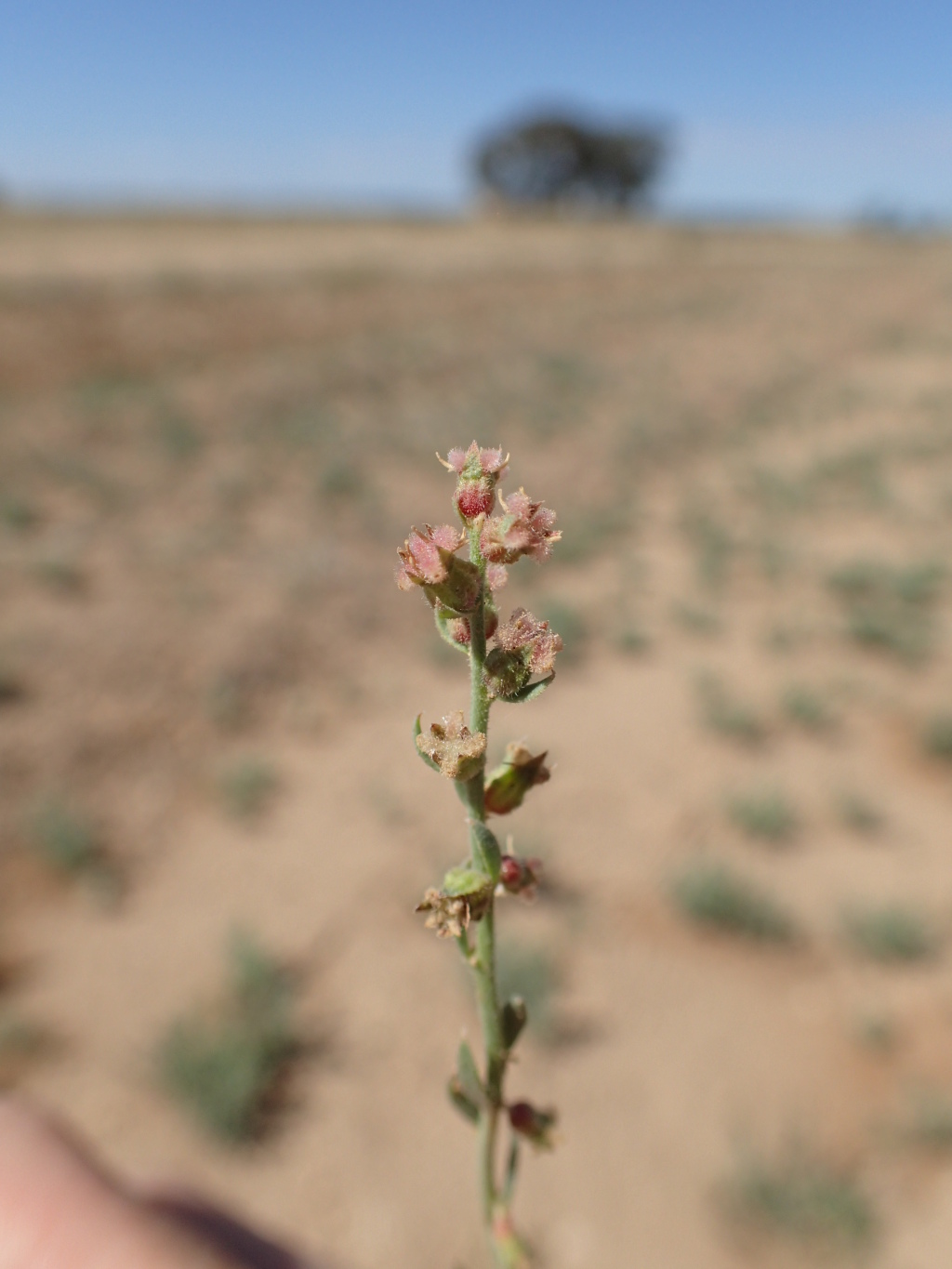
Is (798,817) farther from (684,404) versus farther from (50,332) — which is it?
(50,332)

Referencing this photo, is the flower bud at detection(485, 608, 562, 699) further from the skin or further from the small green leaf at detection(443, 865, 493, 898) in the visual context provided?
the skin

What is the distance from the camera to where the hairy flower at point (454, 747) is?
87 centimetres

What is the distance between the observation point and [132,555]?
7766mm

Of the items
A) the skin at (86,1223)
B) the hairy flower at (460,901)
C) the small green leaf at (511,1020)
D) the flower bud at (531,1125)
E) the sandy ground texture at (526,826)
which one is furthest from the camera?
the sandy ground texture at (526,826)

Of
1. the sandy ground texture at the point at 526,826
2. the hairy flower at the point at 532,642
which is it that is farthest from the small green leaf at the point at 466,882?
the sandy ground texture at the point at 526,826

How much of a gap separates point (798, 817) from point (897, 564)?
4.57m

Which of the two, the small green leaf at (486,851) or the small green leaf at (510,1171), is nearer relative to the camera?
the small green leaf at (486,851)

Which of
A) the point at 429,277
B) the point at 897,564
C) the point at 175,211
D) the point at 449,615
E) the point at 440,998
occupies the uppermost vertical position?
the point at 175,211

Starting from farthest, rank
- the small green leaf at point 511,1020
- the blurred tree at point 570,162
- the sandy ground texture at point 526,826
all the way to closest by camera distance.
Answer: the blurred tree at point 570,162 → the sandy ground texture at point 526,826 → the small green leaf at point 511,1020

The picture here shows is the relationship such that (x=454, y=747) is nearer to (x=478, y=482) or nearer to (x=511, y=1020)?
(x=478, y=482)

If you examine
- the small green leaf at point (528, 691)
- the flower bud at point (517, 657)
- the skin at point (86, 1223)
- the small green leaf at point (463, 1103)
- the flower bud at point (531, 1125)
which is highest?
the flower bud at point (517, 657)

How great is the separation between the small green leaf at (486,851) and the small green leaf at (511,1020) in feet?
0.70

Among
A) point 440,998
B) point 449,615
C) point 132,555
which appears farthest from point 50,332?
point 449,615

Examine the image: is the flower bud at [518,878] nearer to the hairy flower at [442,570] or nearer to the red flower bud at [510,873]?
the red flower bud at [510,873]
